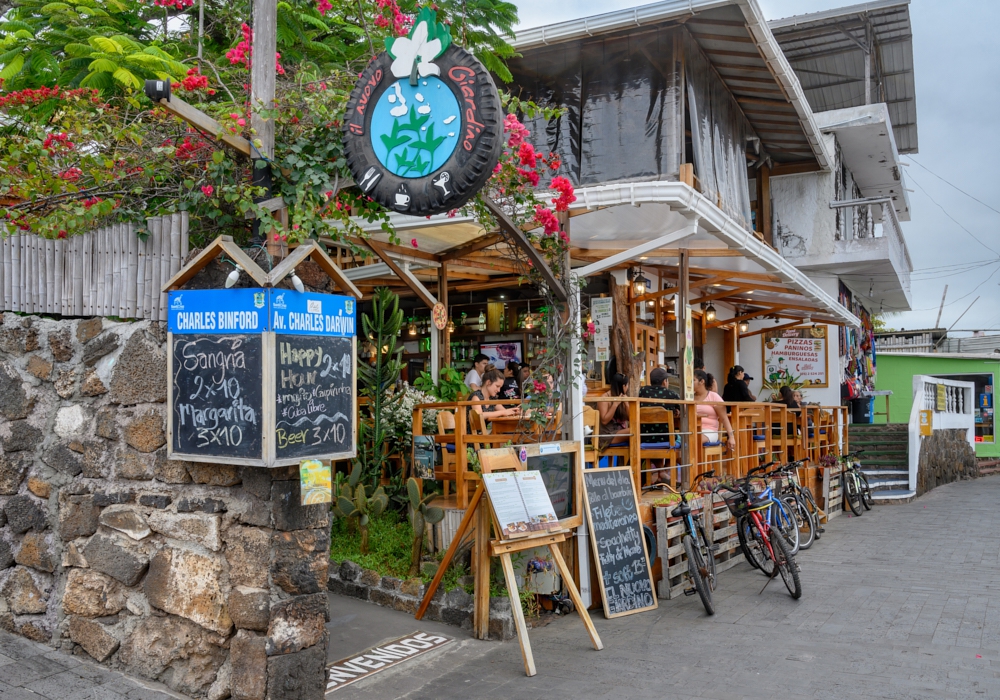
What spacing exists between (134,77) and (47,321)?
2976 millimetres

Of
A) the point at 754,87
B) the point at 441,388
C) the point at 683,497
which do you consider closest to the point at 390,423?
the point at 441,388

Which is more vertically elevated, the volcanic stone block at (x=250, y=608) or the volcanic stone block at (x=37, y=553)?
the volcanic stone block at (x=37, y=553)

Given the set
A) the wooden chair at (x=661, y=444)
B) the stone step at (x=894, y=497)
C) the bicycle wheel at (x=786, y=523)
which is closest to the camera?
the bicycle wheel at (x=786, y=523)

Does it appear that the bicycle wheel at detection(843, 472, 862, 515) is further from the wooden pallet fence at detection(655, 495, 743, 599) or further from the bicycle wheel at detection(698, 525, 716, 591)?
the bicycle wheel at detection(698, 525, 716, 591)

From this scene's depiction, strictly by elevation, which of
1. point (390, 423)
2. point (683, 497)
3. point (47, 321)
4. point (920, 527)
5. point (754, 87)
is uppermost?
point (754, 87)

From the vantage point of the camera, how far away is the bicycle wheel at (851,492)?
13.5 m

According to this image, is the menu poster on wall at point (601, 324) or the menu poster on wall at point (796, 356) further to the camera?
the menu poster on wall at point (796, 356)

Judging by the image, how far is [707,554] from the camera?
7707mm

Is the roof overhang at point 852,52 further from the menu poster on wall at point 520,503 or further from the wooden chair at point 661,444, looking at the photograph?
the menu poster on wall at point 520,503

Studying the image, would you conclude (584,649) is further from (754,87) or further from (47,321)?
(754,87)

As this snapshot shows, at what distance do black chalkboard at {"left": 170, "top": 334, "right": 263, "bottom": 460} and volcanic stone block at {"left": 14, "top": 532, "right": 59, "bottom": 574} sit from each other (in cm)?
133

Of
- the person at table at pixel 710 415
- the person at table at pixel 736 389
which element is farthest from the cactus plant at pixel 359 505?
the person at table at pixel 736 389

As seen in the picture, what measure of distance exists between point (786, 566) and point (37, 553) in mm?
6203

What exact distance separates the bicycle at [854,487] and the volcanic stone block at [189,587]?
11.6 metres
